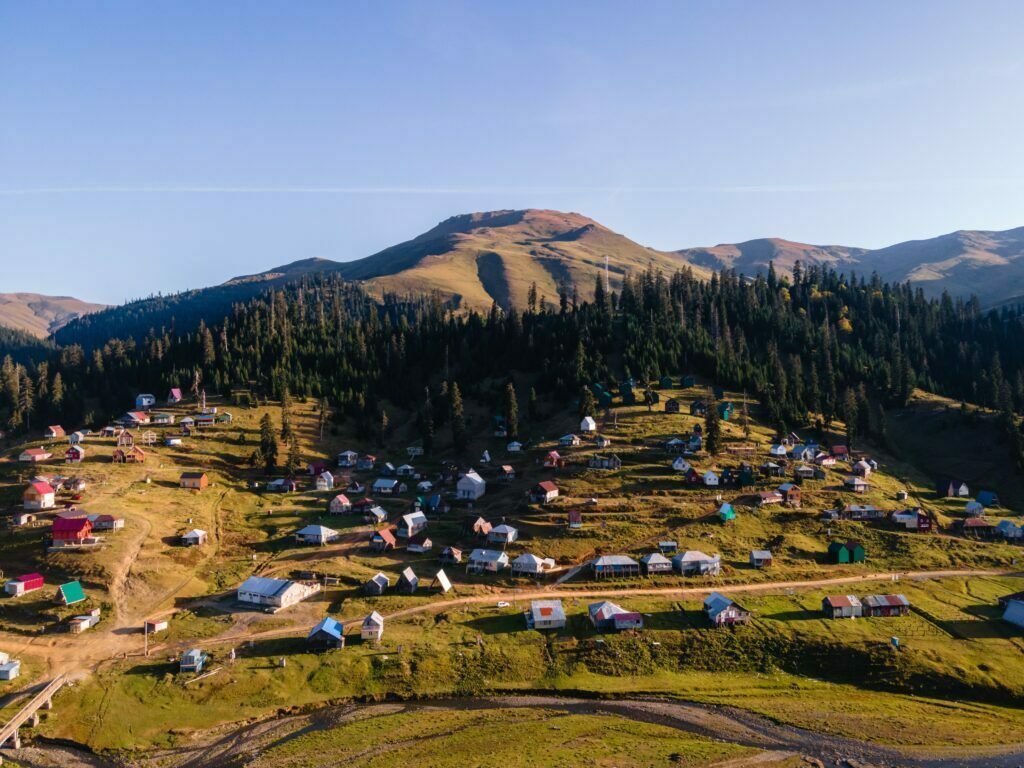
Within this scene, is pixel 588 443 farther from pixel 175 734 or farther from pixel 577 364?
pixel 175 734

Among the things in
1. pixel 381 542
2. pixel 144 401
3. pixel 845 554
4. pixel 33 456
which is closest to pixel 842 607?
pixel 845 554

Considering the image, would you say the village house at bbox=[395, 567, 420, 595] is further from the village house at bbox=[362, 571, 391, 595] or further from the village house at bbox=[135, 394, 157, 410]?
the village house at bbox=[135, 394, 157, 410]

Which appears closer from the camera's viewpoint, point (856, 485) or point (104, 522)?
point (104, 522)

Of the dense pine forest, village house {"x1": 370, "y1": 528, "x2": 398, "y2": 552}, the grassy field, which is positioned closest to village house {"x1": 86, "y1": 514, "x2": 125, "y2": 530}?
the grassy field

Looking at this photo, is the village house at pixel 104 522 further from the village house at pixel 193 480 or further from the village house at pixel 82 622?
the village house at pixel 193 480

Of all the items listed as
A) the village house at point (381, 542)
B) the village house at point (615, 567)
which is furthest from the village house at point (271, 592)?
the village house at point (615, 567)

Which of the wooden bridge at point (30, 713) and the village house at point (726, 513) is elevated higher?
the village house at point (726, 513)

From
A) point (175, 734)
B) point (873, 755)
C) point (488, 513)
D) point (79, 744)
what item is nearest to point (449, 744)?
point (175, 734)

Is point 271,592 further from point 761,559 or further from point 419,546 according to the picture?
point 761,559
